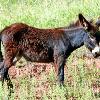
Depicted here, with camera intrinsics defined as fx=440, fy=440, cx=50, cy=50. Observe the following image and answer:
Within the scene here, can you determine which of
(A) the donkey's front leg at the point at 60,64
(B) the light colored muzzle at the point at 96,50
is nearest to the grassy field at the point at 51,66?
(A) the donkey's front leg at the point at 60,64

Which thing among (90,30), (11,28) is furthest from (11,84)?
(90,30)

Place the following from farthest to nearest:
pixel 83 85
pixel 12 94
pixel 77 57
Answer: pixel 77 57 < pixel 83 85 < pixel 12 94

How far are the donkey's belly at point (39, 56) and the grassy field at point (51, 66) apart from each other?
40cm

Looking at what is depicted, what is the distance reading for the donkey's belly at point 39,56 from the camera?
27.9ft

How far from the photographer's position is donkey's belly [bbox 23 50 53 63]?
8.51 meters

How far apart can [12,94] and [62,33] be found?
1752 mm

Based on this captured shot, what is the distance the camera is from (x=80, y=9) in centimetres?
1270

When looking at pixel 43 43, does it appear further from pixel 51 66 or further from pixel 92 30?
pixel 51 66

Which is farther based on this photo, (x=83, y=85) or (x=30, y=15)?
(x=30, y=15)

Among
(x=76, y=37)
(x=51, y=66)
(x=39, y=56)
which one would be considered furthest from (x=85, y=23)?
(x=51, y=66)

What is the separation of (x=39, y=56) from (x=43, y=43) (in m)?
0.27

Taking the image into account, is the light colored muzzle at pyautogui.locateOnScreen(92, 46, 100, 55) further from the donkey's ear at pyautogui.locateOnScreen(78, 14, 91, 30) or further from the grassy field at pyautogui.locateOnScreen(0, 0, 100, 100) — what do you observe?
the grassy field at pyautogui.locateOnScreen(0, 0, 100, 100)

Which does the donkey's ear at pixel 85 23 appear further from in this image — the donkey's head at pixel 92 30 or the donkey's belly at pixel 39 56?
the donkey's belly at pixel 39 56

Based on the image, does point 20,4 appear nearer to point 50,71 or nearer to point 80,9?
point 80,9
